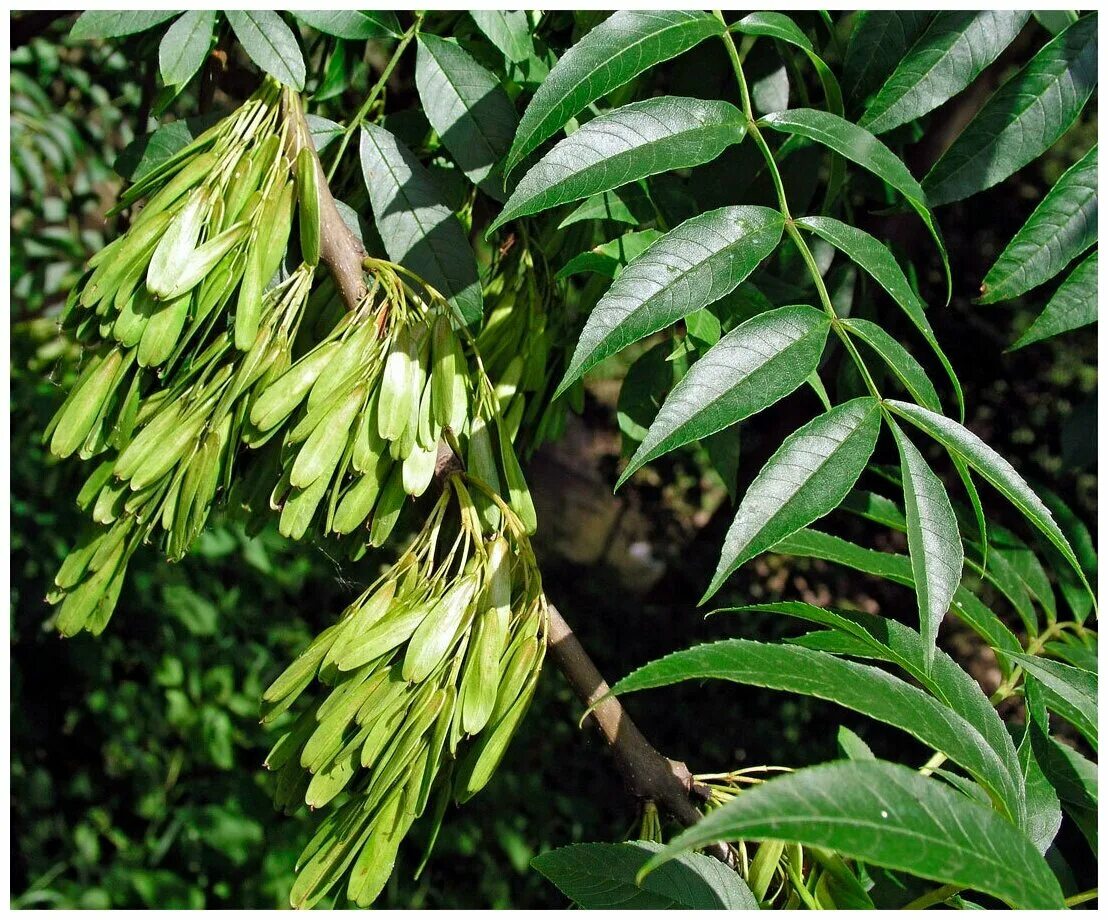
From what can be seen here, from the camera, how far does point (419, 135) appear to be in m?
0.96

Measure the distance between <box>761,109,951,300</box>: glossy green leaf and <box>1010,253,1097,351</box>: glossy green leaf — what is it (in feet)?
0.45

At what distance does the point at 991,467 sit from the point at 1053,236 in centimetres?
28

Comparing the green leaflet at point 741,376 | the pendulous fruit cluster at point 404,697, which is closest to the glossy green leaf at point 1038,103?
the green leaflet at point 741,376

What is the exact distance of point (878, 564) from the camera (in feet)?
2.64

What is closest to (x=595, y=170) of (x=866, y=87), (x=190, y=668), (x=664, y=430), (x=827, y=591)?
(x=664, y=430)

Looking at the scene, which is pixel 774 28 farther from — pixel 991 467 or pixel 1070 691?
pixel 1070 691

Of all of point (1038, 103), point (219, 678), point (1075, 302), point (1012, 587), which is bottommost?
point (219, 678)

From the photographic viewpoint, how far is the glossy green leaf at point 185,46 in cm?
79

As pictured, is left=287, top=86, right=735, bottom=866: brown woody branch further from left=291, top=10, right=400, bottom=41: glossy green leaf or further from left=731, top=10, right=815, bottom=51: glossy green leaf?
left=731, top=10, right=815, bottom=51: glossy green leaf

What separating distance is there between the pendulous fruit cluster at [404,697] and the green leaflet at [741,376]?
147mm

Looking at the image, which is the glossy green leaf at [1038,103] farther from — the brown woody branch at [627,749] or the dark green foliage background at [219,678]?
the dark green foliage background at [219,678]

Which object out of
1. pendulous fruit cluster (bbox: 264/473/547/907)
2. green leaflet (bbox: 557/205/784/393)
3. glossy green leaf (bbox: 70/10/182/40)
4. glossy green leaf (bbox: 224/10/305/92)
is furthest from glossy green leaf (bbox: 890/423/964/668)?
glossy green leaf (bbox: 70/10/182/40)

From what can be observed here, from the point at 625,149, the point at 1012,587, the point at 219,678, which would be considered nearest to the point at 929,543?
the point at 625,149

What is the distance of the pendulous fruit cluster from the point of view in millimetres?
664
